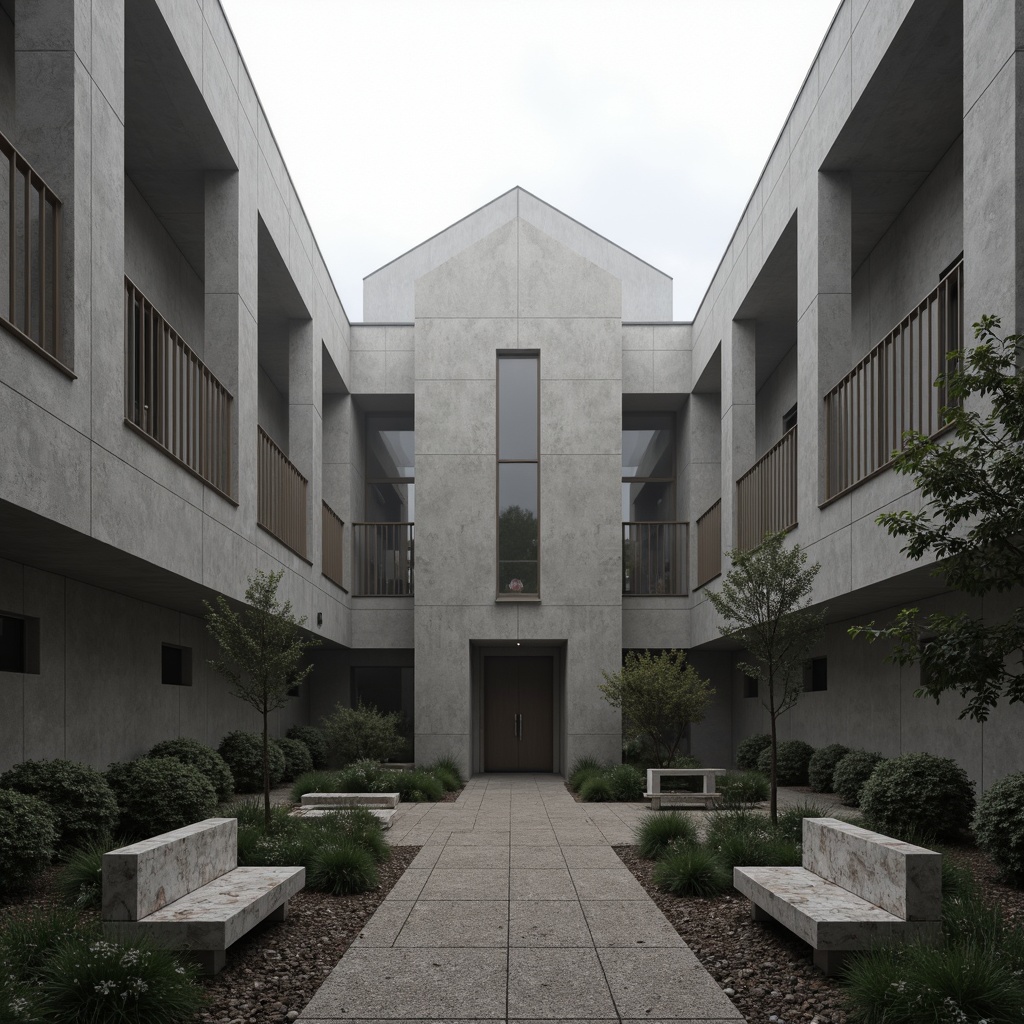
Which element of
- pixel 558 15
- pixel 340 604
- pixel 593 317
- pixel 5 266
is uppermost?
pixel 558 15

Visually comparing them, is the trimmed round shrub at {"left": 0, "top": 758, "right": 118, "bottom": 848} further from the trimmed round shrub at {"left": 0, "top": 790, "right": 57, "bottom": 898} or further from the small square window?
the small square window

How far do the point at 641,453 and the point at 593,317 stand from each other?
448 centimetres

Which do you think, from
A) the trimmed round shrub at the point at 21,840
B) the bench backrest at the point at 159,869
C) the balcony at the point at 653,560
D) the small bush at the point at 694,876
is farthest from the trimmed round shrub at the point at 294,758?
the bench backrest at the point at 159,869

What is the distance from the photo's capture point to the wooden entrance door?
75.7ft

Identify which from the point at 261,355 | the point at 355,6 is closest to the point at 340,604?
the point at 261,355

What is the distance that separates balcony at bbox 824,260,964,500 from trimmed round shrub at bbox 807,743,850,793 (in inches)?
193

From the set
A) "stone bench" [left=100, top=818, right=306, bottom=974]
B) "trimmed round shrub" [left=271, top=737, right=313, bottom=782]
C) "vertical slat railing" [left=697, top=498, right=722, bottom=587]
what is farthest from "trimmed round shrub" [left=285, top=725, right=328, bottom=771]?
"stone bench" [left=100, top=818, right=306, bottom=974]

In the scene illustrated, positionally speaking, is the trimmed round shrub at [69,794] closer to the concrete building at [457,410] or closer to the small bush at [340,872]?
the concrete building at [457,410]

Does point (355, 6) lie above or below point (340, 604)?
above

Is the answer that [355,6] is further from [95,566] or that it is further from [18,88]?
[95,566]

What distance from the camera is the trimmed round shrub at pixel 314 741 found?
2070 cm

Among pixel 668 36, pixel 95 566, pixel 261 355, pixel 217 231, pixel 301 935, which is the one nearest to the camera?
pixel 301 935

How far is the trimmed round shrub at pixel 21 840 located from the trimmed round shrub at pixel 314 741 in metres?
12.2

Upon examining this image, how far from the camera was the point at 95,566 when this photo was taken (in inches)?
400
